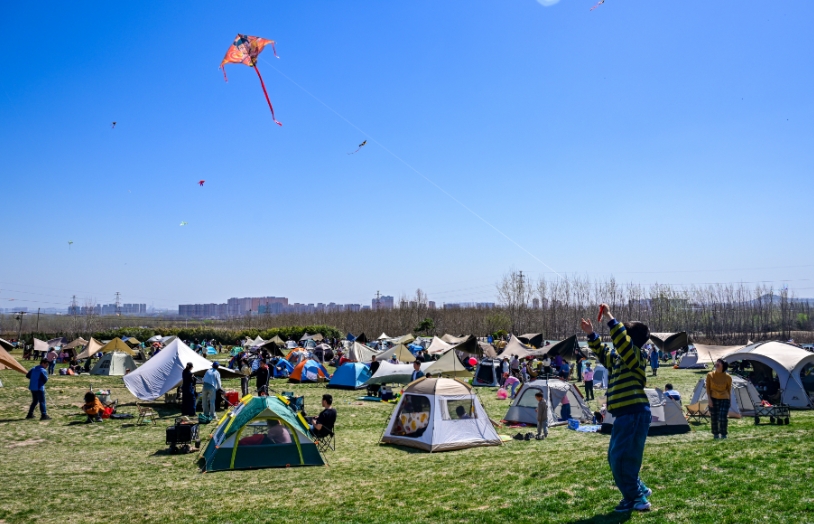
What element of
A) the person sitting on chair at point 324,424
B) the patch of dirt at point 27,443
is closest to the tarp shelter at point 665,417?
the person sitting on chair at point 324,424

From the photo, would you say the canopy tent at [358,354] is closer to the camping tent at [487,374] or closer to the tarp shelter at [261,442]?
the camping tent at [487,374]

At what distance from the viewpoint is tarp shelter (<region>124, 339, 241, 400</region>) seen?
17672 mm

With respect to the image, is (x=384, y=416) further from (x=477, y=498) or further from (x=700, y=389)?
(x=477, y=498)

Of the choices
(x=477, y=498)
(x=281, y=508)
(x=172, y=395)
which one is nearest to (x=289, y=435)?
(x=281, y=508)

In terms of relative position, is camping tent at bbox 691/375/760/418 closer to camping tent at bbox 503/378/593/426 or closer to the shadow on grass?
camping tent at bbox 503/378/593/426

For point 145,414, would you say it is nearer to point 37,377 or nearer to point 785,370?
point 37,377

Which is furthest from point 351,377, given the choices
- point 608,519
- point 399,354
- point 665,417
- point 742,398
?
point 608,519

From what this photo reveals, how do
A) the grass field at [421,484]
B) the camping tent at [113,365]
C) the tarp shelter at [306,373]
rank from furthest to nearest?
the camping tent at [113,365] < the tarp shelter at [306,373] < the grass field at [421,484]

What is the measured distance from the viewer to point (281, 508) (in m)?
7.84

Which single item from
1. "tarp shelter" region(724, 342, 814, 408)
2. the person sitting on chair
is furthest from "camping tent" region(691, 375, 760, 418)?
the person sitting on chair

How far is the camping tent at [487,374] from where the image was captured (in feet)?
83.4

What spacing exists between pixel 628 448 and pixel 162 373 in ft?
50.7

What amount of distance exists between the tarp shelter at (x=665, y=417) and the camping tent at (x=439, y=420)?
10.3ft

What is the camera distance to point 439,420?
12.2m
